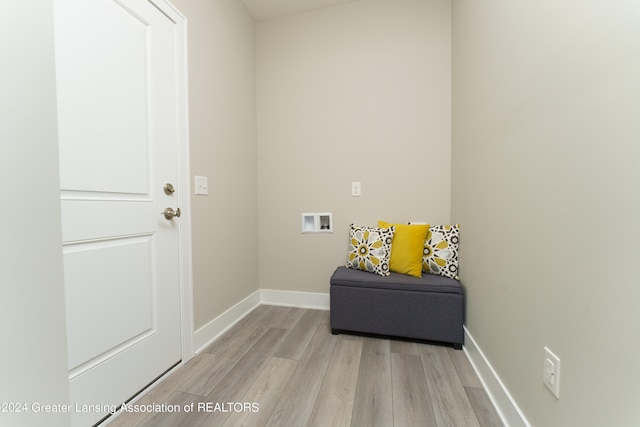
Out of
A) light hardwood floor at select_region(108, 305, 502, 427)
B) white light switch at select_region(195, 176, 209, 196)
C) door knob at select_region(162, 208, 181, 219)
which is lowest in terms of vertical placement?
light hardwood floor at select_region(108, 305, 502, 427)

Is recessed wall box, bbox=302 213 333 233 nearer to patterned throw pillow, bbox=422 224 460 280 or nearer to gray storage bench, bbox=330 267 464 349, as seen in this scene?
gray storage bench, bbox=330 267 464 349

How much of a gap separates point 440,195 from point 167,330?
214 centimetres

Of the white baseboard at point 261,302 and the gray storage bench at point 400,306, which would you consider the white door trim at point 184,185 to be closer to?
the white baseboard at point 261,302

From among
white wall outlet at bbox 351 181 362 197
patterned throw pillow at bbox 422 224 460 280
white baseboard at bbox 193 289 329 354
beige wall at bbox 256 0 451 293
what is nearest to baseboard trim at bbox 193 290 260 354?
white baseboard at bbox 193 289 329 354

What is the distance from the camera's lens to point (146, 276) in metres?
1.33

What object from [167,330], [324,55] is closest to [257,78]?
[324,55]

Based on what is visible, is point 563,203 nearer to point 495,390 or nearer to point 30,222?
point 495,390

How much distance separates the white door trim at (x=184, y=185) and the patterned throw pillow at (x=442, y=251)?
167cm

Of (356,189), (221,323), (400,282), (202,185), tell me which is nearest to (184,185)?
(202,185)

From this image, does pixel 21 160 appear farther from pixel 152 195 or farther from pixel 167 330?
pixel 167 330

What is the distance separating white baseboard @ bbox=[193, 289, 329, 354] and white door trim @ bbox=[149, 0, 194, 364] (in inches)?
8.0

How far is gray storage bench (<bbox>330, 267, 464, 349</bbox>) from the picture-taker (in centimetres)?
165

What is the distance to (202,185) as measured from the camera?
171cm

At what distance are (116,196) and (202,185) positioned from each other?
0.56 m
